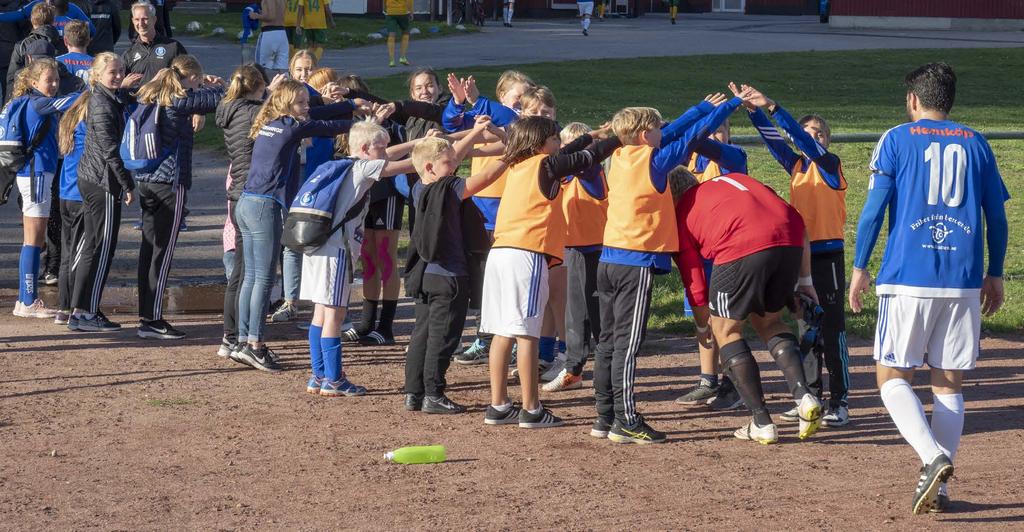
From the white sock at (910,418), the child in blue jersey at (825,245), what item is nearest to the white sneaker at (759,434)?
the child in blue jersey at (825,245)

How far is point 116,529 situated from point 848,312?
6.39 metres

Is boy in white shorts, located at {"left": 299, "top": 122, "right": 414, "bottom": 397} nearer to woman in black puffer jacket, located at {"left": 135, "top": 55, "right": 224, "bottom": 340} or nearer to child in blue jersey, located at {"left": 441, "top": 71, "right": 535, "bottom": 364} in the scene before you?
child in blue jersey, located at {"left": 441, "top": 71, "right": 535, "bottom": 364}

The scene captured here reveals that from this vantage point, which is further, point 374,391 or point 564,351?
point 564,351

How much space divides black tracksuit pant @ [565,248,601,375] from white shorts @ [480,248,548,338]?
38.2 inches

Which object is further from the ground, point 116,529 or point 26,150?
A: point 26,150

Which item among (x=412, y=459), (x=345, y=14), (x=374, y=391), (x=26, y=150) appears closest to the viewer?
(x=412, y=459)

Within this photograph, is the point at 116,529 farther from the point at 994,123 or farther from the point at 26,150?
the point at 994,123

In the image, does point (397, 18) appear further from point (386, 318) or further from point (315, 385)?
point (315, 385)

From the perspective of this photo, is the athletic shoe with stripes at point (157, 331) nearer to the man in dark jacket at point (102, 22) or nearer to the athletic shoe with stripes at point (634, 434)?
the athletic shoe with stripes at point (634, 434)

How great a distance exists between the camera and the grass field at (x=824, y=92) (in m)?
12.0

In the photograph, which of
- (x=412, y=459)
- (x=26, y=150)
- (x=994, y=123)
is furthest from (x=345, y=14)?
(x=412, y=459)

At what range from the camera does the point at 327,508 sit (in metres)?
6.01

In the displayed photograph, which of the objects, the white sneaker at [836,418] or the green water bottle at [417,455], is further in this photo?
the white sneaker at [836,418]

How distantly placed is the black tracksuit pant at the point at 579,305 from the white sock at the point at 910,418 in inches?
94.3
